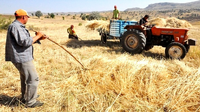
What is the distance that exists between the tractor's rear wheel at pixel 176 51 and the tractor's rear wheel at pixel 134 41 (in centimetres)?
91

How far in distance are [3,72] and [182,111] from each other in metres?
4.32

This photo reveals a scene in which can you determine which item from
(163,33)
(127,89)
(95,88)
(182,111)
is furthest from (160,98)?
(163,33)

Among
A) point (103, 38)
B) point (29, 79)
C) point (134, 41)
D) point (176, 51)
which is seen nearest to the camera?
point (29, 79)

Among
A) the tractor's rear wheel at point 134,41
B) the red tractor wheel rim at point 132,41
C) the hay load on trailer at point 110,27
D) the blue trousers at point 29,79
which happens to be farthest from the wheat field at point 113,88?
the hay load on trailer at point 110,27

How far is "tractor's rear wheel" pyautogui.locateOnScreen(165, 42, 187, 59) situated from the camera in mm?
5590

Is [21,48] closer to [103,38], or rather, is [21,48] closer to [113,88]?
[113,88]

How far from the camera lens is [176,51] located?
571 centimetres

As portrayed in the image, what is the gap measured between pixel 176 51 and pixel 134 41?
61.5 inches

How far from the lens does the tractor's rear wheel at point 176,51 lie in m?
5.59

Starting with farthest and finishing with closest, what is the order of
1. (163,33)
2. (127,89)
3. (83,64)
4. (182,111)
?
(163,33), (83,64), (127,89), (182,111)

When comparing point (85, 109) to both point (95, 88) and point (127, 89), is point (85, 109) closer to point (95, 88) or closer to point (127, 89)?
point (95, 88)

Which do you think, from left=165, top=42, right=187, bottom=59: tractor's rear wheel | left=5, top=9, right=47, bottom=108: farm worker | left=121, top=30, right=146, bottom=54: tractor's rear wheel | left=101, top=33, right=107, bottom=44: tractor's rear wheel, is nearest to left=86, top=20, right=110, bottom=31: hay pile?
left=101, top=33, right=107, bottom=44: tractor's rear wheel

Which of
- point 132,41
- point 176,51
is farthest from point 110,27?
point 176,51

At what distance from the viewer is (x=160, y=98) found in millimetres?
3150
